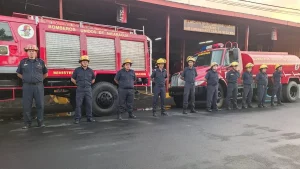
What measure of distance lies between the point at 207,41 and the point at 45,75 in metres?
16.4

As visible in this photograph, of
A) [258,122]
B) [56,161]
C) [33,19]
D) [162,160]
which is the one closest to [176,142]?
[162,160]

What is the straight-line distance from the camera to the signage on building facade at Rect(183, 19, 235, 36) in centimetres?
1326

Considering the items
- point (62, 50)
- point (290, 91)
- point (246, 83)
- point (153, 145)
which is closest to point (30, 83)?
point (62, 50)

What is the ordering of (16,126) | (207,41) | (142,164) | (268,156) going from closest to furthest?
(142,164), (268,156), (16,126), (207,41)

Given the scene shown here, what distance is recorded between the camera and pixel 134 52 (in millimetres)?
8273

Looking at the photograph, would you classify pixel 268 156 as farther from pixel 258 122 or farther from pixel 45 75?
pixel 45 75

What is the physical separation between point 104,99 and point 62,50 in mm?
1754

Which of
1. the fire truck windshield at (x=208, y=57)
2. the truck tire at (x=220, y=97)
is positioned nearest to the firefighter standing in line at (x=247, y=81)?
the truck tire at (x=220, y=97)

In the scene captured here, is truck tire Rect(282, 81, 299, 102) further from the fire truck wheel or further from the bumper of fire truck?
the fire truck wheel

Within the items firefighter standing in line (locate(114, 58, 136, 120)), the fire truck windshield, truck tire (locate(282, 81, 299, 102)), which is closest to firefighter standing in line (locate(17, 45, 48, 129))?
firefighter standing in line (locate(114, 58, 136, 120))

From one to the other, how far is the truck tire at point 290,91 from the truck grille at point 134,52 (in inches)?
268

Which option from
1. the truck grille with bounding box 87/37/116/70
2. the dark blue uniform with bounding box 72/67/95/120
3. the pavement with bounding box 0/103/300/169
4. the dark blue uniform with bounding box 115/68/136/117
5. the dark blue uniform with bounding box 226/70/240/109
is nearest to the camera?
the pavement with bounding box 0/103/300/169

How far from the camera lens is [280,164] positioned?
3691mm

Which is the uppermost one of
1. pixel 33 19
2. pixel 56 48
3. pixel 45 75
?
pixel 33 19
